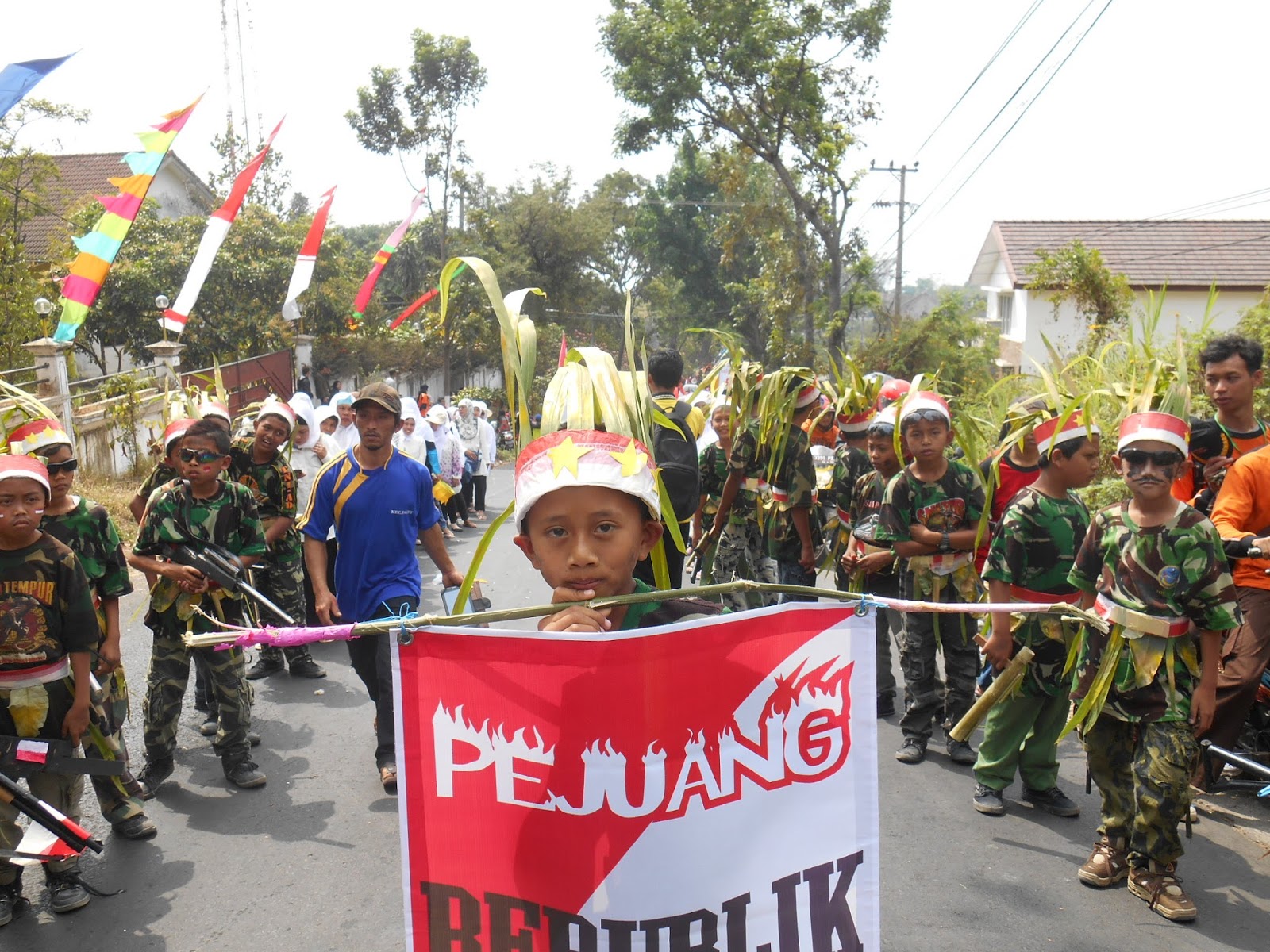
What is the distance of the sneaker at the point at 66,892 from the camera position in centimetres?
432

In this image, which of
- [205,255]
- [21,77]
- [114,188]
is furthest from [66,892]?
[114,188]

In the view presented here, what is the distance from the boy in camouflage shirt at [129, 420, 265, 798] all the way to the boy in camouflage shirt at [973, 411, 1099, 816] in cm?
358

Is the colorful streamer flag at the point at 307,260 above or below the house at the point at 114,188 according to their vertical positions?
below

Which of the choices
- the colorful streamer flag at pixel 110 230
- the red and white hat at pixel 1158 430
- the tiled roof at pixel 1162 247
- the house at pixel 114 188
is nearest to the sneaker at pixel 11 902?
the red and white hat at pixel 1158 430

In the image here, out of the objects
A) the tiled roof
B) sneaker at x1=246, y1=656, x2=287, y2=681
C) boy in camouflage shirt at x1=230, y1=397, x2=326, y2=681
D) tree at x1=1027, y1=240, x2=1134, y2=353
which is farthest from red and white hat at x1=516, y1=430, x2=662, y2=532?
the tiled roof

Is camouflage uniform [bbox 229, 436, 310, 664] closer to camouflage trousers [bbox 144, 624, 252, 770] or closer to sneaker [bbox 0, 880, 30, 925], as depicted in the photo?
camouflage trousers [bbox 144, 624, 252, 770]

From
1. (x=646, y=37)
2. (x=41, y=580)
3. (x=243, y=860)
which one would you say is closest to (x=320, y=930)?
(x=243, y=860)

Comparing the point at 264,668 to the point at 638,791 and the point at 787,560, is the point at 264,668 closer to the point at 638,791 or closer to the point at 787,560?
the point at 787,560

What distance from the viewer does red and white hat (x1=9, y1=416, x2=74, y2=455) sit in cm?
496

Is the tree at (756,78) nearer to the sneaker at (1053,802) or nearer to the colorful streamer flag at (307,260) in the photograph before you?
the colorful streamer flag at (307,260)

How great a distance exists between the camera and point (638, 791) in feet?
7.04

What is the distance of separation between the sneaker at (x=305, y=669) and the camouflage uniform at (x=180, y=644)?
6.75 feet

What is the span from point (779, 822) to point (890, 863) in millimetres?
2657

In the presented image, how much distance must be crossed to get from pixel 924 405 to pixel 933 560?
85 cm
